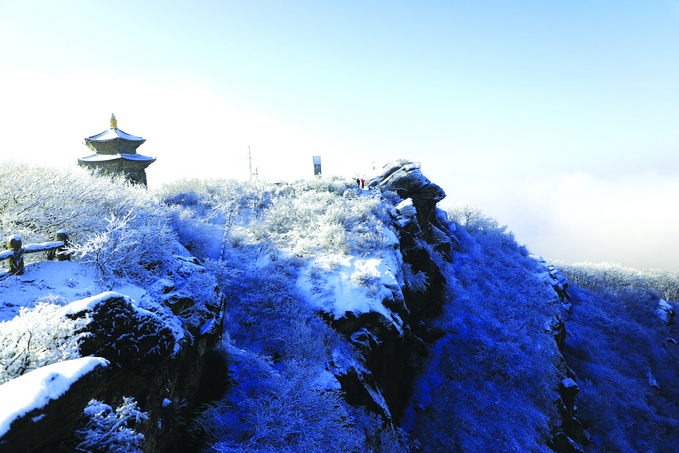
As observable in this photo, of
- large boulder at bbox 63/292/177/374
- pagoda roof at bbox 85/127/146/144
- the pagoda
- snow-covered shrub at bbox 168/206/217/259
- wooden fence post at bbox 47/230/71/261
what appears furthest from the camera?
pagoda roof at bbox 85/127/146/144

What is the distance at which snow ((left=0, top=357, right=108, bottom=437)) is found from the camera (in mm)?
3289

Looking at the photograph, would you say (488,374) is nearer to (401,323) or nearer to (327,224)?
(401,323)

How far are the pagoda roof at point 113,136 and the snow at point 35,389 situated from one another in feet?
94.3

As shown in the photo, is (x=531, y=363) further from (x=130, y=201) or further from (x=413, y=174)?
(x=130, y=201)

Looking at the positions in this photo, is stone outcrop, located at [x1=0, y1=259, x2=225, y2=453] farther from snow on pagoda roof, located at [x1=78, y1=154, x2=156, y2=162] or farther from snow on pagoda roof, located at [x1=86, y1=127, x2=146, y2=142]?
snow on pagoda roof, located at [x1=86, y1=127, x2=146, y2=142]

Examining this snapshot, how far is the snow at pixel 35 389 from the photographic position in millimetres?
3289

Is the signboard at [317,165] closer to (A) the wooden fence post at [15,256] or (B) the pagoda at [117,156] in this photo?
(B) the pagoda at [117,156]

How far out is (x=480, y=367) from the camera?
18.4 meters

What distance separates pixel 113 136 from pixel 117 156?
1984 mm

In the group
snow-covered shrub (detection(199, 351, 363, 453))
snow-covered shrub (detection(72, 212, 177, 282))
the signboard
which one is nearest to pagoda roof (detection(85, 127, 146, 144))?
the signboard

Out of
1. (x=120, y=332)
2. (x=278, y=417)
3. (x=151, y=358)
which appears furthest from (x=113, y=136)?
(x=278, y=417)

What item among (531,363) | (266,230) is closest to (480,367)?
(531,363)

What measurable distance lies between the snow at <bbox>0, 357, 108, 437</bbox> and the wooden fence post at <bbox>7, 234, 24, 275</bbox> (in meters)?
6.43

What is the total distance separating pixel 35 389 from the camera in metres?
3.52
